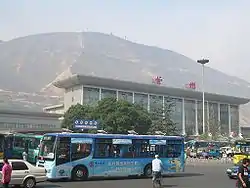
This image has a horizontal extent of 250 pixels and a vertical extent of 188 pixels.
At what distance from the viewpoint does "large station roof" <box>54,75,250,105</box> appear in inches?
3484

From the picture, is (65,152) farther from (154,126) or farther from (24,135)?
(154,126)

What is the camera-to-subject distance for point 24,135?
35.8m

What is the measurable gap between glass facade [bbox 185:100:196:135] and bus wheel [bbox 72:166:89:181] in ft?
284

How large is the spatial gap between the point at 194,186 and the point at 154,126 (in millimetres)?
53902

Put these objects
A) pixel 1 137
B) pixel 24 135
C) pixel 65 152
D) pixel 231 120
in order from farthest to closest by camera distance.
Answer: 1. pixel 231 120
2. pixel 24 135
3. pixel 1 137
4. pixel 65 152

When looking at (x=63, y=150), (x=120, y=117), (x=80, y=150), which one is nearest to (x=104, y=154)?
(x=80, y=150)

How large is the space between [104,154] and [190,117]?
3427 inches

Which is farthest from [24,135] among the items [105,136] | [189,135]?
[189,135]

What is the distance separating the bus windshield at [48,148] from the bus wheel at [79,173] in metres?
1.54

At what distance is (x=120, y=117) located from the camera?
63.5 metres

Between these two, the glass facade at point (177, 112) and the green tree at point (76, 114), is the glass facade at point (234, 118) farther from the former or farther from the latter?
the green tree at point (76, 114)

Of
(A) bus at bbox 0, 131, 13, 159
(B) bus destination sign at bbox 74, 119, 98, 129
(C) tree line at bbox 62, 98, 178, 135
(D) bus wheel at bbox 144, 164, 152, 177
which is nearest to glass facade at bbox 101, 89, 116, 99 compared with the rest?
(C) tree line at bbox 62, 98, 178, 135

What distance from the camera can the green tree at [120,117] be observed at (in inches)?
2495

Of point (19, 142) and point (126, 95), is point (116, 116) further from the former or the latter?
point (126, 95)
